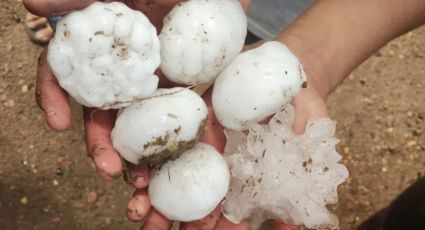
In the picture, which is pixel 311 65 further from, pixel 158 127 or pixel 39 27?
pixel 39 27

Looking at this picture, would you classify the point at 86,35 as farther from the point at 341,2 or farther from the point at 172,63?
the point at 341,2

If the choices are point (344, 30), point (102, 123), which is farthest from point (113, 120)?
point (344, 30)

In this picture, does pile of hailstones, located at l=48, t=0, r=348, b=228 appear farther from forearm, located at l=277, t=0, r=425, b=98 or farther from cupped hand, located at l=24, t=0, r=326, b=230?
forearm, located at l=277, t=0, r=425, b=98

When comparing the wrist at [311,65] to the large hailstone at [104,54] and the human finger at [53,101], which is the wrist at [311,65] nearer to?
the large hailstone at [104,54]

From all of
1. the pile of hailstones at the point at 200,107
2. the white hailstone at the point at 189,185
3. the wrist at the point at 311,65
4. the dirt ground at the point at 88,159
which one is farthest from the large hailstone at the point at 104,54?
the dirt ground at the point at 88,159

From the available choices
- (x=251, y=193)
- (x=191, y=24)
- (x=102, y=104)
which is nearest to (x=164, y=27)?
(x=191, y=24)

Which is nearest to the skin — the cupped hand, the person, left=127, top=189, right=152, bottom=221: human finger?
the person
